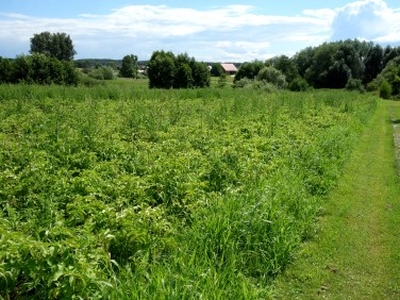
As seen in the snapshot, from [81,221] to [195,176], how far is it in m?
2.41

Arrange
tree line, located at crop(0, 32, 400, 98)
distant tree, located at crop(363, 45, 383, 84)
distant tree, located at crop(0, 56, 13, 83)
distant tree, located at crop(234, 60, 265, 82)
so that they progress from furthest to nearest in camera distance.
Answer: distant tree, located at crop(363, 45, 383, 84)
distant tree, located at crop(234, 60, 265, 82)
tree line, located at crop(0, 32, 400, 98)
distant tree, located at crop(0, 56, 13, 83)

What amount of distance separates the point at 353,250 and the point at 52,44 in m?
A: 95.4

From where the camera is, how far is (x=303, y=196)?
713 cm

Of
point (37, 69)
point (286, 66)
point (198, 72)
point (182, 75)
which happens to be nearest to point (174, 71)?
point (182, 75)

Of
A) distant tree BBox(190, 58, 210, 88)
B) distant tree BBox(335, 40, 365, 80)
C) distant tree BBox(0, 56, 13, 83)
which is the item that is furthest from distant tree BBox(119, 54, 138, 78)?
distant tree BBox(0, 56, 13, 83)

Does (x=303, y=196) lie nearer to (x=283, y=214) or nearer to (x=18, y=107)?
(x=283, y=214)

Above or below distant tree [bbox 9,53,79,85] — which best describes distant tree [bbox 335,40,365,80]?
above

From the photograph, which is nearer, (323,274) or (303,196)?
(323,274)

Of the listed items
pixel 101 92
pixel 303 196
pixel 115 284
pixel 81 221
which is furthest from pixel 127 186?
pixel 101 92

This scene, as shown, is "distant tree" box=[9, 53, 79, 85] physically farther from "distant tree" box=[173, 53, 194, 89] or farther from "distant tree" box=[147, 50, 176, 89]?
"distant tree" box=[173, 53, 194, 89]

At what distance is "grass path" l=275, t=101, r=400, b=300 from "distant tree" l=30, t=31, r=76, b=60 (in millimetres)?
91467

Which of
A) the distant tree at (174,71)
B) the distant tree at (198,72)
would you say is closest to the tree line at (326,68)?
the distant tree at (198,72)

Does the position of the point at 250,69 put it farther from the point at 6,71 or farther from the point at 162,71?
the point at 6,71

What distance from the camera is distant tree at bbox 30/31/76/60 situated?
8931 cm
